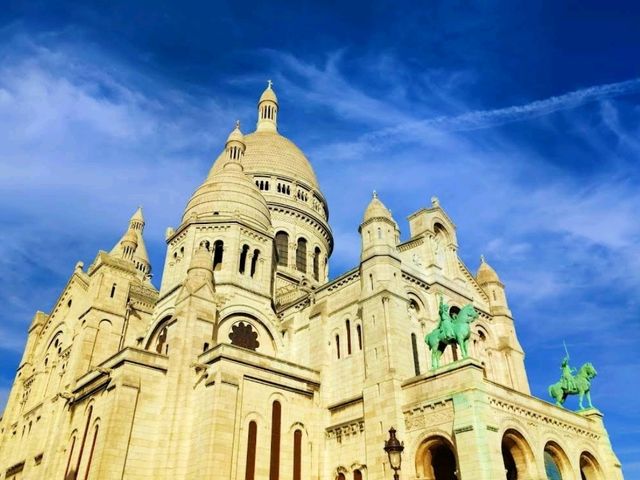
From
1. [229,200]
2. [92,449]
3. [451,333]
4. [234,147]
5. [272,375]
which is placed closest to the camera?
[451,333]

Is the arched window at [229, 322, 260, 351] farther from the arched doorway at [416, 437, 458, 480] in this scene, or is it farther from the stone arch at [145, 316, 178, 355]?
the arched doorway at [416, 437, 458, 480]

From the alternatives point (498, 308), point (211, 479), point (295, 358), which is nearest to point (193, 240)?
point (295, 358)

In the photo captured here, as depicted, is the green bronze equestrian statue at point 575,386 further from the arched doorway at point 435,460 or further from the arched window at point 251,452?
the arched window at point 251,452

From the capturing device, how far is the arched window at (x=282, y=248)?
2092 inches

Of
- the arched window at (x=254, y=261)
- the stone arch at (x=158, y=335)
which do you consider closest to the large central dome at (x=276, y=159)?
the arched window at (x=254, y=261)

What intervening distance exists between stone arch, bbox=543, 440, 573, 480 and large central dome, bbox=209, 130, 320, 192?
37.8 m

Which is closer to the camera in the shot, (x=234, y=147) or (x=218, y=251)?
(x=218, y=251)

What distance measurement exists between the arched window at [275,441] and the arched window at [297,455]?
1193 mm

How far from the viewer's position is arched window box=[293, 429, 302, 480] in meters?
30.5

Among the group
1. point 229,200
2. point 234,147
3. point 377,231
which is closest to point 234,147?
point 234,147

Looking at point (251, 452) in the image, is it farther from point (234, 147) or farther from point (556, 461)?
point (234, 147)

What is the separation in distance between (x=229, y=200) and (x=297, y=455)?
19745mm

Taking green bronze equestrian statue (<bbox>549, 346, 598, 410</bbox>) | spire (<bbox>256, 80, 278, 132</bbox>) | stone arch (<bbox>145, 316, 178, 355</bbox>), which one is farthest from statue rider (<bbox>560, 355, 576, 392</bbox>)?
spire (<bbox>256, 80, 278, 132</bbox>)

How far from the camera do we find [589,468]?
1267 inches
